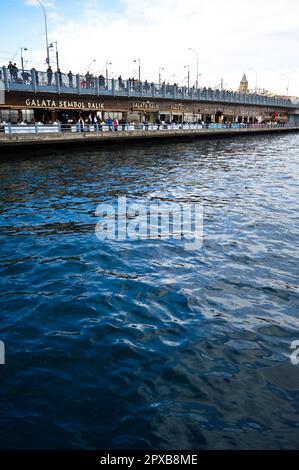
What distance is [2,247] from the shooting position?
9.37 m

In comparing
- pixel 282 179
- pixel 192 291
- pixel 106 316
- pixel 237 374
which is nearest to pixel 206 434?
pixel 237 374

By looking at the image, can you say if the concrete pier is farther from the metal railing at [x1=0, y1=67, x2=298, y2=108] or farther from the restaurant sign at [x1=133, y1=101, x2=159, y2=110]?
the restaurant sign at [x1=133, y1=101, x2=159, y2=110]

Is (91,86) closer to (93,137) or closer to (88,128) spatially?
(88,128)

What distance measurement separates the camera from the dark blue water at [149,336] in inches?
160

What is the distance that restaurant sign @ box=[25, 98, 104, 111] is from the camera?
120 ft

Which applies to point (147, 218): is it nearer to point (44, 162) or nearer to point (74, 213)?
point (74, 213)

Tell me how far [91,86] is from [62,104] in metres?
3.94

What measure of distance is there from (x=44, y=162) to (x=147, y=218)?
50.1 ft

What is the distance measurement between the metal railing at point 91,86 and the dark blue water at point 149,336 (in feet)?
85.8
